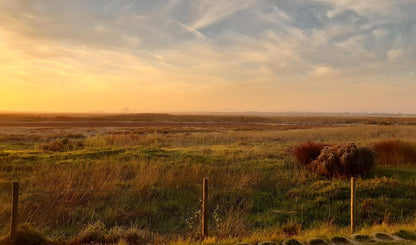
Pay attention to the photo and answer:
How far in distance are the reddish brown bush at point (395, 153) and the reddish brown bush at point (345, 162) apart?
4.47 metres

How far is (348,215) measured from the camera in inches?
368

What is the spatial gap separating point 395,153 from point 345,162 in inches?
263

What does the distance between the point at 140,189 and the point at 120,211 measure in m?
1.62

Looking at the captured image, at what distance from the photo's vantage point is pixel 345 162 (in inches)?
508

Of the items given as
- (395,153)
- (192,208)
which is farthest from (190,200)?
(395,153)

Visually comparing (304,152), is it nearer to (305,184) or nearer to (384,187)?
(305,184)

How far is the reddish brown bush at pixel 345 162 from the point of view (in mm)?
12930

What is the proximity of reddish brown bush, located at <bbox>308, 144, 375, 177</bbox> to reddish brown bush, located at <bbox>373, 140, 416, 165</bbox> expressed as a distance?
14.7 feet

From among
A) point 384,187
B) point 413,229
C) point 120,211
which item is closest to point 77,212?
point 120,211

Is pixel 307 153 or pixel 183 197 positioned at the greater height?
pixel 307 153

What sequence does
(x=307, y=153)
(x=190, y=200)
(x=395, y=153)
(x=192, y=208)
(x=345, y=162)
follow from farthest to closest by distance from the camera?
(x=395, y=153) → (x=307, y=153) → (x=345, y=162) → (x=190, y=200) → (x=192, y=208)

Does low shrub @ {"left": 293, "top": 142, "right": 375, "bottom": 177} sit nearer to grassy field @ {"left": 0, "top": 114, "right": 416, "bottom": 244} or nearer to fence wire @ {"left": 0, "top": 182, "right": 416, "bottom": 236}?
grassy field @ {"left": 0, "top": 114, "right": 416, "bottom": 244}

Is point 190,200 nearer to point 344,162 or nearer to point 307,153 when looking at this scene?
point 344,162

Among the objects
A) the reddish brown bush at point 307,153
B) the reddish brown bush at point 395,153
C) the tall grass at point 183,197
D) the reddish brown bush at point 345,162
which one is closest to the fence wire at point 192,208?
the tall grass at point 183,197
